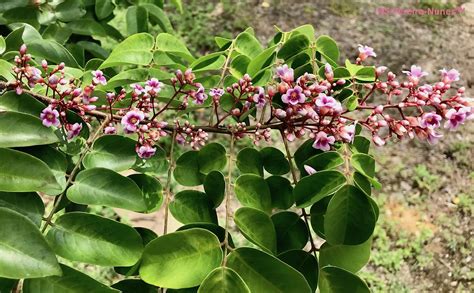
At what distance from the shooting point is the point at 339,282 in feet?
3.06

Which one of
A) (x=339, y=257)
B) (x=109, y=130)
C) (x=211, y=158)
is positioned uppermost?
(x=109, y=130)

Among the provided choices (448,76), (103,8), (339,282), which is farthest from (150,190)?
(103,8)

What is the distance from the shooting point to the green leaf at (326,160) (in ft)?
3.48

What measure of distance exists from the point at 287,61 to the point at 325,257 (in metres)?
0.50

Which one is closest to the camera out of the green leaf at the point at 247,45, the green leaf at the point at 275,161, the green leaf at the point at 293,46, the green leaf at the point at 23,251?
the green leaf at the point at 23,251

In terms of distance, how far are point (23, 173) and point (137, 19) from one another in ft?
3.80

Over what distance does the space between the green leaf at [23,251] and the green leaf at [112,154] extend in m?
0.25

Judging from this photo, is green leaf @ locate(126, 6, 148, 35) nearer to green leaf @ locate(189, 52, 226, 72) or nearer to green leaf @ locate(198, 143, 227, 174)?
green leaf @ locate(189, 52, 226, 72)

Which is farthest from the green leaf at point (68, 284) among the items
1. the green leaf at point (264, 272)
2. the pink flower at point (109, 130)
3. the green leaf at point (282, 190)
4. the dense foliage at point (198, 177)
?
the green leaf at point (282, 190)

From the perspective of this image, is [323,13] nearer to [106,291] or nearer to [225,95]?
[225,95]

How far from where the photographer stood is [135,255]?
0.88m

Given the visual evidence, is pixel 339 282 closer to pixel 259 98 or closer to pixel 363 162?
pixel 363 162

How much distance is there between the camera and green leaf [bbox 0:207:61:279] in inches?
29.4

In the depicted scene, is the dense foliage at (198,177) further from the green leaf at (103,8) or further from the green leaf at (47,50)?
the green leaf at (103,8)
